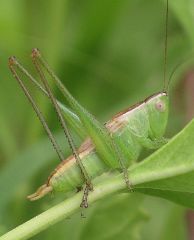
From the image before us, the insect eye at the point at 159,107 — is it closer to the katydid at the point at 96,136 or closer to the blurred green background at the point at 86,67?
the katydid at the point at 96,136

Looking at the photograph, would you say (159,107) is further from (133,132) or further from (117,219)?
(117,219)

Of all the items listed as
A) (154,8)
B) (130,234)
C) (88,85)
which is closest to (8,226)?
(130,234)

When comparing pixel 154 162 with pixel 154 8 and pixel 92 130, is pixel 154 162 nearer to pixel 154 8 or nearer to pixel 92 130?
pixel 92 130

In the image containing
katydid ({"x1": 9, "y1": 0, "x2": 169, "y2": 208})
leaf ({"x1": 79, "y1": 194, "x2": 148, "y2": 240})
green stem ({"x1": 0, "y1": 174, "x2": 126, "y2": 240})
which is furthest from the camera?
leaf ({"x1": 79, "y1": 194, "x2": 148, "y2": 240})

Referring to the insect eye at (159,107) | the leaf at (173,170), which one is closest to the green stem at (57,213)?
the leaf at (173,170)

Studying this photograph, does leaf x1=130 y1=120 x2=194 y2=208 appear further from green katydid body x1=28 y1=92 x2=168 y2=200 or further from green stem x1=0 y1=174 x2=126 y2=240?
green katydid body x1=28 y1=92 x2=168 y2=200

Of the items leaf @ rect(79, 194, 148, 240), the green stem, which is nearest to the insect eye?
leaf @ rect(79, 194, 148, 240)
